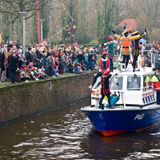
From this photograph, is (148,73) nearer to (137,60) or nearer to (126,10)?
(137,60)

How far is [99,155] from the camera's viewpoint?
17906 millimetres

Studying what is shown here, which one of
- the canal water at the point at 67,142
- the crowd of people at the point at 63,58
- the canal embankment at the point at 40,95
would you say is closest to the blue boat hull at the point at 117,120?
the canal water at the point at 67,142

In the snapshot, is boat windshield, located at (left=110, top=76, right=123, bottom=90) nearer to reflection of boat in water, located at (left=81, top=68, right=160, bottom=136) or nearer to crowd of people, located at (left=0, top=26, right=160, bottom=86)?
reflection of boat in water, located at (left=81, top=68, right=160, bottom=136)

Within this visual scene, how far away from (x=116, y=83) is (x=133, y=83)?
69cm

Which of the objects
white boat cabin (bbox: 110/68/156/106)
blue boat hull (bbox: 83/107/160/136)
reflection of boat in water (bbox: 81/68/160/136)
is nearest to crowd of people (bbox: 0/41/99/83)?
reflection of boat in water (bbox: 81/68/160/136)

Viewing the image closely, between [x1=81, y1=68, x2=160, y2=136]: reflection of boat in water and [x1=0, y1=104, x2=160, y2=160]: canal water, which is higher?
[x1=81, y1=68, x2=160, y2=136]: reflection of boat in water

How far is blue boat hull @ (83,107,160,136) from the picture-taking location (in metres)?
20.4

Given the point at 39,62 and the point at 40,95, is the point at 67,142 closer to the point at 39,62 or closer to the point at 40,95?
the point at 40,95

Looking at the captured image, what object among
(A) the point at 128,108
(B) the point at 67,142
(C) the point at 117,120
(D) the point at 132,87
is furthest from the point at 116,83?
(B) the point at 67,142

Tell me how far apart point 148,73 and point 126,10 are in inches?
1898

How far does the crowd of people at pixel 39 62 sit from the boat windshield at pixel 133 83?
17.6 ft

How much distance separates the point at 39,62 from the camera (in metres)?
28.3

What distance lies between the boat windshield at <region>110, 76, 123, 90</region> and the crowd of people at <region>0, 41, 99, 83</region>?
4.72 metres

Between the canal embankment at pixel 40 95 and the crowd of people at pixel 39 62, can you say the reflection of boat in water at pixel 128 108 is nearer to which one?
the canal embankment at pixel 40 95
